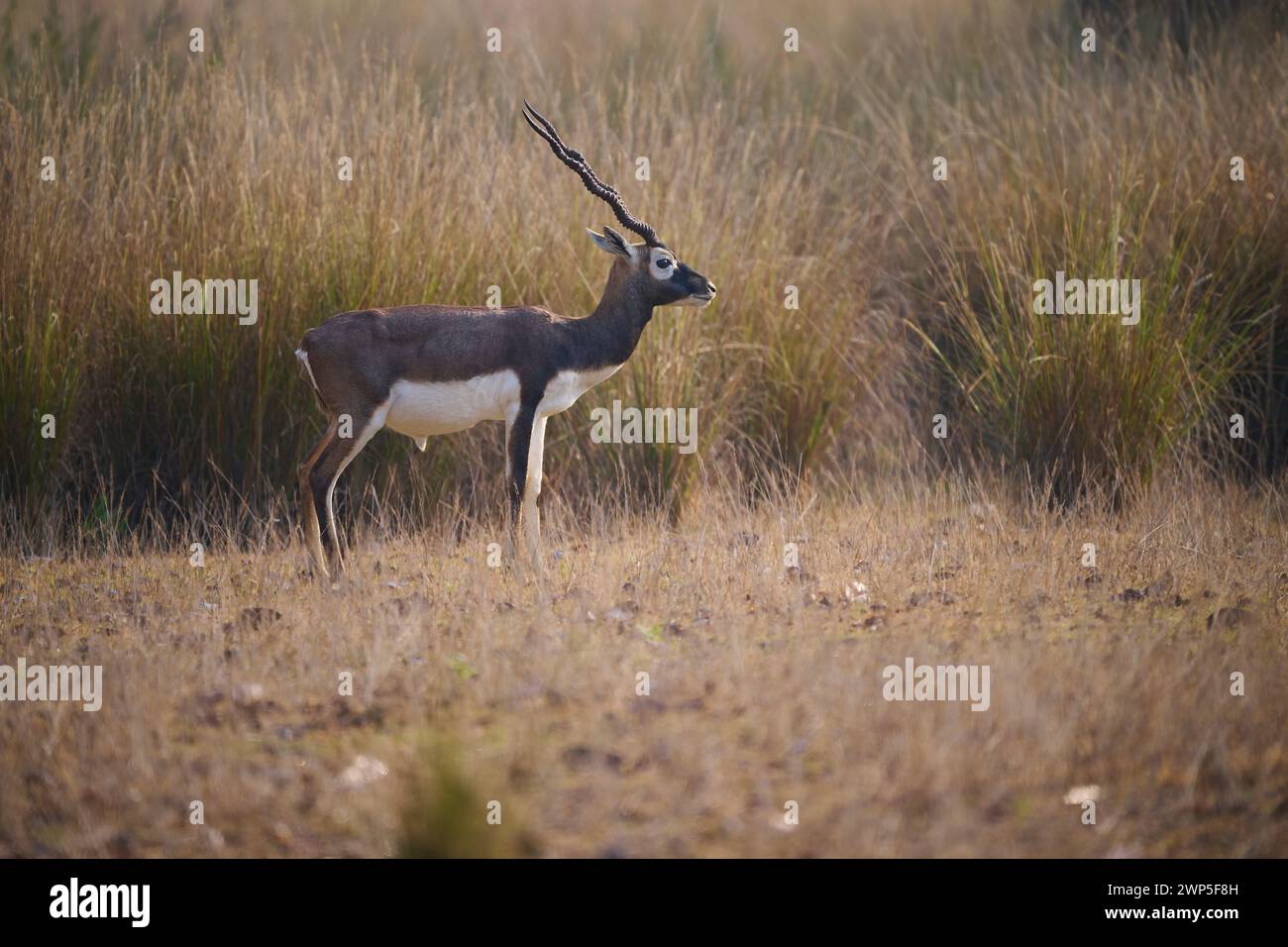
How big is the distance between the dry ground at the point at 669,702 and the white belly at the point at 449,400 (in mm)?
875

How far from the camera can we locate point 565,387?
8.05 m

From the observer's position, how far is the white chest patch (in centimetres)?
800

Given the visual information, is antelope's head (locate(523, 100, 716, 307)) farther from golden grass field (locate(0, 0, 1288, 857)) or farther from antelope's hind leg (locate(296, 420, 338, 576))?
antelope's hind leg (locate(296, 420, 338, 576))

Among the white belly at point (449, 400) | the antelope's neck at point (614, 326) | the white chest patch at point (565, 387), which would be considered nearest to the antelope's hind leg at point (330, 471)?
the white belly at point (449, 400)

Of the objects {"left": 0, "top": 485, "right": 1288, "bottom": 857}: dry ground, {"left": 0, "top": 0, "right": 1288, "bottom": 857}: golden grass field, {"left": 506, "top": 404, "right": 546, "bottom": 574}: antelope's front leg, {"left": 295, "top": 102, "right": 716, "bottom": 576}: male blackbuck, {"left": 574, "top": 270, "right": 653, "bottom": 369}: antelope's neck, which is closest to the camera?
{"left": 0, "top": 485, "right": 1288, "bottom": 857}: dry ground

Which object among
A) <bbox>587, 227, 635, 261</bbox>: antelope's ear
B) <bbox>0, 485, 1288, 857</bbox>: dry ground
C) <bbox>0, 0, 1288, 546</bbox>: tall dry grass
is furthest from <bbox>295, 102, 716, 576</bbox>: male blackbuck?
<bbox>0, 0, 1288, 546</bbox>: tall dry grass

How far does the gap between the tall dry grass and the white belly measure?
1.20 m

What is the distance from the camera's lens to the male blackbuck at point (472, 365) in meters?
7.70

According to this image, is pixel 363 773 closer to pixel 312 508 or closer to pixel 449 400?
pixel 312 508

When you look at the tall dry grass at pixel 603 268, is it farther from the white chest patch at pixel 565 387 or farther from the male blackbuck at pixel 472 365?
the white chest patch at pixel 565 387

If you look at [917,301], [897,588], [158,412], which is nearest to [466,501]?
[158,412]

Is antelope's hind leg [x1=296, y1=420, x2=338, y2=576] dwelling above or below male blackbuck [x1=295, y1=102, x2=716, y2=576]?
below

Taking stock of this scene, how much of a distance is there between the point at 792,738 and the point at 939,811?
76 cm

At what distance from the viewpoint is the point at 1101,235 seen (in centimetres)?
981
